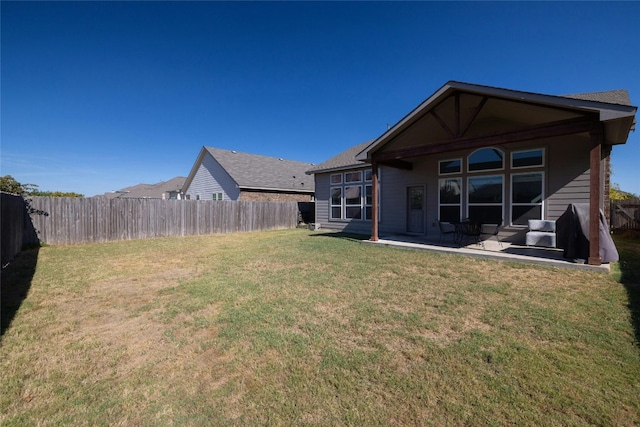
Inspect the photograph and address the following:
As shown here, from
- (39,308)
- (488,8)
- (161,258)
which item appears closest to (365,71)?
(488,8)

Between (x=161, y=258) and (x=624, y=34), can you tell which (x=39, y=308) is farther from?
(x=624, y=34)

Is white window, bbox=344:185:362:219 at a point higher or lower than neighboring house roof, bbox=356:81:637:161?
lower

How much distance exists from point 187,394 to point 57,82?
576 inches

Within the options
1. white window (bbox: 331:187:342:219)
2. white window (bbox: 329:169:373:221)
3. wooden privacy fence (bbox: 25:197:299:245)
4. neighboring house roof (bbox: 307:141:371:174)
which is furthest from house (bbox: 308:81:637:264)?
wooden privacy fence (bbox: 25:197:299:245)

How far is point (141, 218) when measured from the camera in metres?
12.5

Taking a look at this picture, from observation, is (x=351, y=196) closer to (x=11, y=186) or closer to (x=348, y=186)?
(x=348, y=186)

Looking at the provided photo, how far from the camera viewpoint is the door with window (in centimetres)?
1091

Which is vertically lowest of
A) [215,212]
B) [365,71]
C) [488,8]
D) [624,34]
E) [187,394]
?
[187,394]

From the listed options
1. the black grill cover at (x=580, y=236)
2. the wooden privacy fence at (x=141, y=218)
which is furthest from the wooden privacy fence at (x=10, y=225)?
the black grill cover at (x=580, y=236)

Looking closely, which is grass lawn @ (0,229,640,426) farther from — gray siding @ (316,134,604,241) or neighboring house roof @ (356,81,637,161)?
neighboring house roof @ (356,81,637,161)

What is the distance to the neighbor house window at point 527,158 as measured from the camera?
8.02 m

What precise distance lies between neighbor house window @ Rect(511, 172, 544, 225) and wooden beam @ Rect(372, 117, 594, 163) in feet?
7.87

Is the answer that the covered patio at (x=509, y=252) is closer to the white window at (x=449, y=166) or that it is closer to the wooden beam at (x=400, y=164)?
the white window at (x=449, y=166)

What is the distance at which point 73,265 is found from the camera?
269 inches
